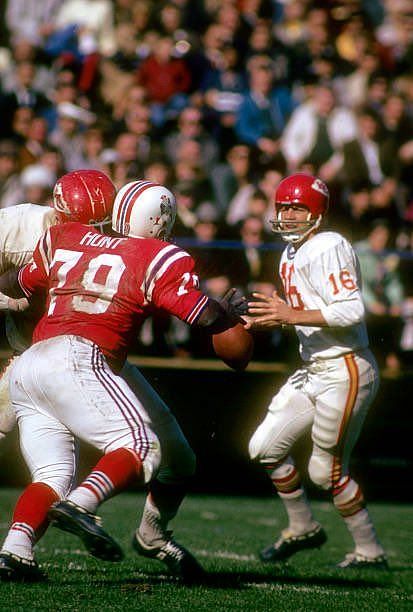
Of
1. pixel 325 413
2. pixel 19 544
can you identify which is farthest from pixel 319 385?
pixel 19 544

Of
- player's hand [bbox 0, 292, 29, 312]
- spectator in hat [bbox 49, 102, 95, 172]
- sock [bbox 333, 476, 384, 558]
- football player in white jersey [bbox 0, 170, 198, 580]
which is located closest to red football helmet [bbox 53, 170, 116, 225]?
football player in white jersey [bbox 0, 170, 198, 580]

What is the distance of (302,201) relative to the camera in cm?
672

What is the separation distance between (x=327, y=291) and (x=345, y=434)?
2.67 ft

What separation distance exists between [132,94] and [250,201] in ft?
5.80

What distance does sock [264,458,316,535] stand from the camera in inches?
273

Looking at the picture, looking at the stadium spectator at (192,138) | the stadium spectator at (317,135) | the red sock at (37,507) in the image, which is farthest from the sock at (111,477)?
the stadium spectator at (317,135)

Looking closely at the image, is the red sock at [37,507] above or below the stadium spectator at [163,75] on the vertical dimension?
below

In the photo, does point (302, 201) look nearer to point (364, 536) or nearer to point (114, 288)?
point (114, 288)

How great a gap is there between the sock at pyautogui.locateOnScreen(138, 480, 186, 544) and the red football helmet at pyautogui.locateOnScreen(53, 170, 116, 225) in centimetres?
135

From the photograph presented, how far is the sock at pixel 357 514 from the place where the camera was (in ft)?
22.2

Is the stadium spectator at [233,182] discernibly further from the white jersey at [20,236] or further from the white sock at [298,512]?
the white jersey at [20,236]

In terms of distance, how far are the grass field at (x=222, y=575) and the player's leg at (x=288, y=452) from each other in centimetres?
13

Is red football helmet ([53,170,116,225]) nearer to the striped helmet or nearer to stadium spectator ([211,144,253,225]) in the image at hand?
the striped helmet

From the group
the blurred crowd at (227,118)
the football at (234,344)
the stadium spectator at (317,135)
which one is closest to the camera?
the football at (234,344)
